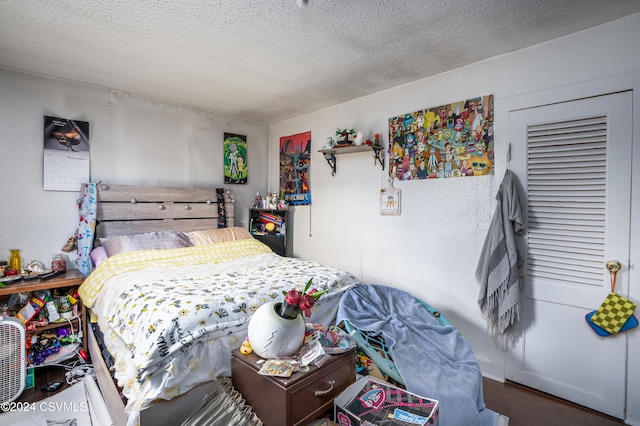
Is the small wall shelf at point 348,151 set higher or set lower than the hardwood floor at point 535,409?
higher

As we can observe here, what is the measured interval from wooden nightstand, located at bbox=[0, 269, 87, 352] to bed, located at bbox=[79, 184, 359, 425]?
0.62 feet

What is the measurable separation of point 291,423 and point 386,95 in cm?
291

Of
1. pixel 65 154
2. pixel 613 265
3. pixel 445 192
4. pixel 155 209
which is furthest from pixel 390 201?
pixel 65 154

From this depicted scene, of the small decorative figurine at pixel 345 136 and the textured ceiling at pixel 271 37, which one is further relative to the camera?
the small decorative figurine at pixel 345 136

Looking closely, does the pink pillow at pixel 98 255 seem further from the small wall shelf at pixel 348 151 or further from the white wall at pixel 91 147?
the small wall shelf at pixel 348 151

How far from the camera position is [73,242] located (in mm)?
2879

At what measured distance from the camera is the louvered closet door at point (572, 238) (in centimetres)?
195

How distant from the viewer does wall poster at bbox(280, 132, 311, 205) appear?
397 cm

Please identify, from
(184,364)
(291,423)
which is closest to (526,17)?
(291,423)

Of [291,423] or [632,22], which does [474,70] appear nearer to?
[632,22]

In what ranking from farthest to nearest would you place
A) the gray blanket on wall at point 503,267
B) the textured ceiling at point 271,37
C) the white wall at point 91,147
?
the white wall at point 91,147, the gray blanket on wall at point 503,267, the textured ceiling at point 271,37

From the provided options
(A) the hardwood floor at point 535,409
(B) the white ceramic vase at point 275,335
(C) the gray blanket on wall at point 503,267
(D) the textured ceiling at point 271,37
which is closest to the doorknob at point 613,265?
(C) the gray blanket on wall at point 503,267

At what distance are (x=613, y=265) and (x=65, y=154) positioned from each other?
442 centimetres

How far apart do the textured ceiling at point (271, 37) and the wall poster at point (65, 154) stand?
447 mm
